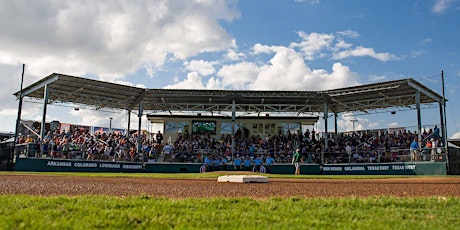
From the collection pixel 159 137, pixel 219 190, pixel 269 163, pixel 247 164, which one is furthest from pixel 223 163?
pixel 219 190

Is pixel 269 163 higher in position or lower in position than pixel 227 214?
higher

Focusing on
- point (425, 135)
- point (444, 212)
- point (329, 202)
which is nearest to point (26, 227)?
point (329, 202)

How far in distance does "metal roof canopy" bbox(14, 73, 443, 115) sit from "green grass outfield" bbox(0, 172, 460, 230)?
23.9m

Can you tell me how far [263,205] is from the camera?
641 cm

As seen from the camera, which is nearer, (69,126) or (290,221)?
(290,221)

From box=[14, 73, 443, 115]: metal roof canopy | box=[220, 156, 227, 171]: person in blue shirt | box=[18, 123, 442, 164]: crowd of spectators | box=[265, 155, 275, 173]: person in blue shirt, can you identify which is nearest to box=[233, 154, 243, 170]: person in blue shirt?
box=[18, 123, 442, 164]: crowd of spectators

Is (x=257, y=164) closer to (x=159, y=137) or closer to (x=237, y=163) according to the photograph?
(x=237, y=163)

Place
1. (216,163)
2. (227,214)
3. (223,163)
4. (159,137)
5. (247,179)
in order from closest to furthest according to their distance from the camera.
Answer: (227,214) → (247,179) → (223,163) → (216,163) → (159,137)

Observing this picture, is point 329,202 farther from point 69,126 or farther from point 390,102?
point 69,126

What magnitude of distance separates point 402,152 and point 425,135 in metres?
4.15

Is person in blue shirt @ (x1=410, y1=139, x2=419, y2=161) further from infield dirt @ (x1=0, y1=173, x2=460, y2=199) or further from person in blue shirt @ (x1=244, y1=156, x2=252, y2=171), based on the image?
infield dirt @ (x1=0, y1=173, x2=460, y2=199)

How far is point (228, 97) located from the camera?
33.0 metres

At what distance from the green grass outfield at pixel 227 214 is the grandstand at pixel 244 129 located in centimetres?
2165

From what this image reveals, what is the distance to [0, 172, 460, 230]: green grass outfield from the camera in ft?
15.5
